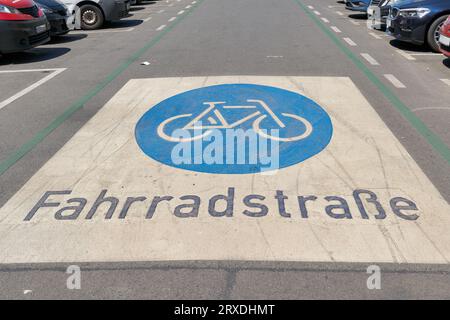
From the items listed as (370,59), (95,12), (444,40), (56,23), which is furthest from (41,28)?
(444,40)

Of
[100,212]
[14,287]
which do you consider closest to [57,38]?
[100,212]

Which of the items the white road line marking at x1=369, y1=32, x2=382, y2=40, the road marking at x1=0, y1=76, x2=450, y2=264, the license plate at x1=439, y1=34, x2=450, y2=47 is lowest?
the road marking at x1=0, y1=76, x2=450, y2=264

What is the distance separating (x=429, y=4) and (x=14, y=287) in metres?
10.0

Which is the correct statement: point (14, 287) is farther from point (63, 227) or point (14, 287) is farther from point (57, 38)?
point (57, 38)

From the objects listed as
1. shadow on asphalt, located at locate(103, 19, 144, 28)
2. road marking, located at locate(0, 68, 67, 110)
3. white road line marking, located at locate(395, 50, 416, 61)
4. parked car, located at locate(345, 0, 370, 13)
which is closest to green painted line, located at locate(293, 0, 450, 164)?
white road line marking, located at locate(395, 50, 416, 61)

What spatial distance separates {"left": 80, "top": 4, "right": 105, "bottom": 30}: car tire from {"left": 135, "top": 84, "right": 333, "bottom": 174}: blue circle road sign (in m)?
8.91

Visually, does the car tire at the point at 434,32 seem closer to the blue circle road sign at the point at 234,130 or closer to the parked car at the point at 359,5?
the blue circle road sign at the point at 234,130

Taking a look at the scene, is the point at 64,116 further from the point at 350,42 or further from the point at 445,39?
the point at 350,42

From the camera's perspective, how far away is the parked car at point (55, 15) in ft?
40.7

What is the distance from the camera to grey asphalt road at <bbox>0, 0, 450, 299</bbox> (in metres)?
3.20

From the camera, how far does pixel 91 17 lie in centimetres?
1514

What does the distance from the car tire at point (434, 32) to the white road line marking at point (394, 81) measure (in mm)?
2480

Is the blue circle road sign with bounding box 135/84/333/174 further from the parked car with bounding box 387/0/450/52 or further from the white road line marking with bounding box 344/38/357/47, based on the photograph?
the white road line marking with bounding box 344/38/357/47

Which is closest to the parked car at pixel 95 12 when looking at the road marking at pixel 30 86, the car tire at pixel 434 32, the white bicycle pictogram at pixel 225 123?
the road marking at pixel 30 86
